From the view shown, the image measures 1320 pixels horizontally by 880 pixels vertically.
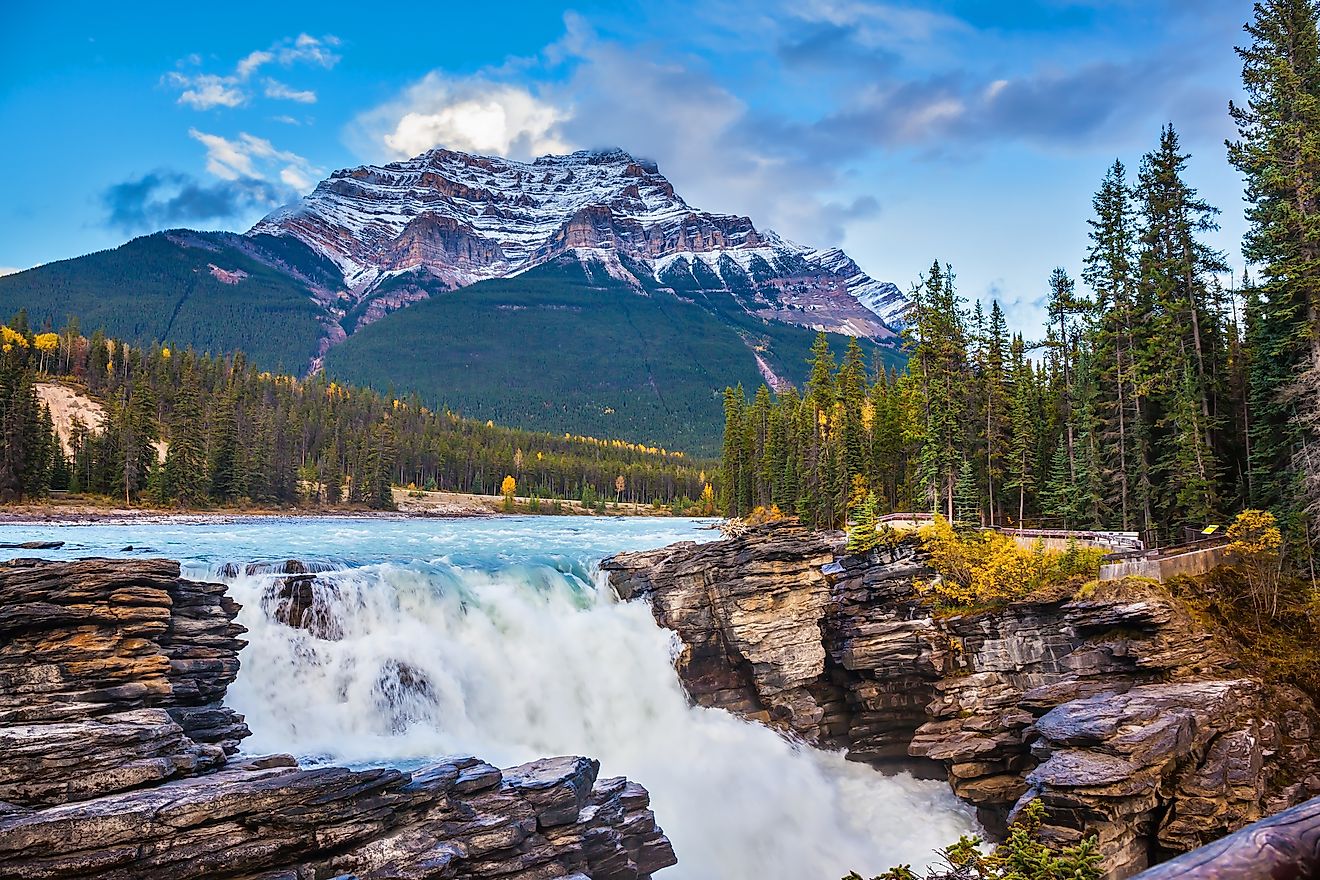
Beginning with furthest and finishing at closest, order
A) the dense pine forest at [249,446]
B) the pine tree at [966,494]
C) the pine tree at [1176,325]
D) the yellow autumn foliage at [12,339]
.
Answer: the yellow autumn foliage at [12,339] → the dense pine forest at [249,446] → the pine tree at [966,494] → the pine tree at [1176,325]

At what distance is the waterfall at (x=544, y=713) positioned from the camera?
23.2 meters

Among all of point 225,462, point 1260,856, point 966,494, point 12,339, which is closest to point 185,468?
point 225,462

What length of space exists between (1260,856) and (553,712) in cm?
2777

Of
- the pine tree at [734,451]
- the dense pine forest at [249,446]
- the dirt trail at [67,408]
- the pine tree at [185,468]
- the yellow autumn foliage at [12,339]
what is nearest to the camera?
the dense pine forest at [249,446]

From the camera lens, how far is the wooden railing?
2.47 m

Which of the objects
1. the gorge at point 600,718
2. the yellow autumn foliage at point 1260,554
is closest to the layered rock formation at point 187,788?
the gorge at point 600,718

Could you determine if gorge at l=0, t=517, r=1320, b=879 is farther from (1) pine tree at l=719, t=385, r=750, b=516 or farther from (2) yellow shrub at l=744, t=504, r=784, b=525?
(1) pine tree at l=719, t=385, r=750, b=516

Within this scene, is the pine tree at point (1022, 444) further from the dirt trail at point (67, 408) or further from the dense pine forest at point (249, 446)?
the dirt trail at point (67, 408)

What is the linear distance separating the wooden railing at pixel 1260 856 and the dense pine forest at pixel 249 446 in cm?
9762

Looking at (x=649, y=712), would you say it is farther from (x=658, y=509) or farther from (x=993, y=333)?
(x=658, y=509)

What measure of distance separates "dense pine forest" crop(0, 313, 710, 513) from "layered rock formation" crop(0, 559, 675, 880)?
242ft

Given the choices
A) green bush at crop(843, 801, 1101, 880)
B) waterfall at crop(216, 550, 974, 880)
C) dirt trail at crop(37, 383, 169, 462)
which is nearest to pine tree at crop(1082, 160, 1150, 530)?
waterfall at crop(216, 550, 974, 880)

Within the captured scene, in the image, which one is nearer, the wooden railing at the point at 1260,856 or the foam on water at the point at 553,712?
the wooden railing at the point at 1260,856

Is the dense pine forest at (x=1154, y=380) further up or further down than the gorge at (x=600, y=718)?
further up
